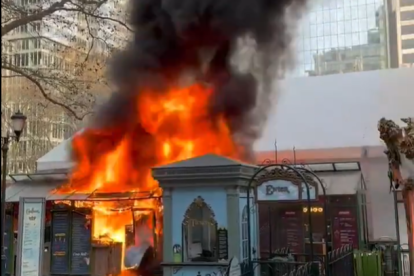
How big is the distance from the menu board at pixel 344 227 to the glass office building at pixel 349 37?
1464 inches

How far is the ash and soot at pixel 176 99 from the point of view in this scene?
12.1m

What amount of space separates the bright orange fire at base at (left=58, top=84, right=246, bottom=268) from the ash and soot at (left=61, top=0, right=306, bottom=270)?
0.02m

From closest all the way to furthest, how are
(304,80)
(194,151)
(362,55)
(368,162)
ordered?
(194,151), (368,162), (304,80), (362,55)

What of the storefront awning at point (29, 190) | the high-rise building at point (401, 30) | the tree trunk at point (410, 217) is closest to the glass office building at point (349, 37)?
the high-rise building at point (401, 30)

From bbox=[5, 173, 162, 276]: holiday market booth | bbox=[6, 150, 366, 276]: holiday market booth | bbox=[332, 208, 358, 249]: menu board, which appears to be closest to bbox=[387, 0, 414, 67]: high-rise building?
bbox=[332, 208, 358, 249]: menu board

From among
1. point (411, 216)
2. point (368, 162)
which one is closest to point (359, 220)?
point (368, 162)

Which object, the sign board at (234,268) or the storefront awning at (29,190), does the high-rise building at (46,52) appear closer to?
the storefront awning at (29,190)

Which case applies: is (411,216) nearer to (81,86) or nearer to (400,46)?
(81,86)

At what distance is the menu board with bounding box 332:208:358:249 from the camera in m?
14.1

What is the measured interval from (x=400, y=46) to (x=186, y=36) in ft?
221

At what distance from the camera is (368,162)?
15.5m

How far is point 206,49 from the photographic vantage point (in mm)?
12805

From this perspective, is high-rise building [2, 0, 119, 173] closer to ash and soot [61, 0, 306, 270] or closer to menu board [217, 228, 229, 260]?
ash and soot [61, 0, 306, 270]

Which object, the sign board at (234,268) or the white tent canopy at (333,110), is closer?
the sign board at (234,268)
